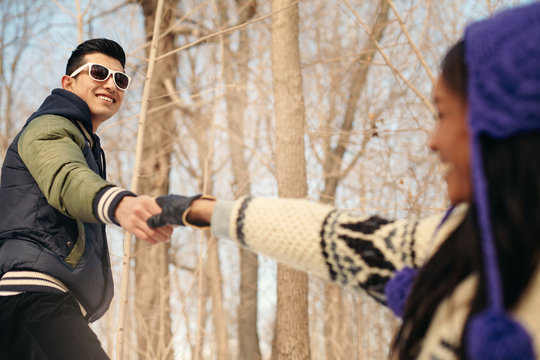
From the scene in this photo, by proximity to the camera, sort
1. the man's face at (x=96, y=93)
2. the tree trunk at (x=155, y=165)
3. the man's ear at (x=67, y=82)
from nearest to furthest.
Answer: the man's face at (x=96, y=93), the man's ear at (x=67, y=82), the tree trunk at (x=155, y=165)

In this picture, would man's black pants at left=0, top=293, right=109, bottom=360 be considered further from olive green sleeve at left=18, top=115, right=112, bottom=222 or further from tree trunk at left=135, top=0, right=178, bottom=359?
tree trunk at left=135, top=0, right=178, bottom=359

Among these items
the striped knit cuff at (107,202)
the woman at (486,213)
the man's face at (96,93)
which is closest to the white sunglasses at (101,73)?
the man's face at (96,93)

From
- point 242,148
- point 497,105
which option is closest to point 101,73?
point 497,105

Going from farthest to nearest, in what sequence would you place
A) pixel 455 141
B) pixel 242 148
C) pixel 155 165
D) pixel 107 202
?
pixel 242 148 → pixel 155 165 → pixel 107 202 → pixel 455 141

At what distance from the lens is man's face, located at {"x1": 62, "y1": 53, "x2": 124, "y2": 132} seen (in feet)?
8.38

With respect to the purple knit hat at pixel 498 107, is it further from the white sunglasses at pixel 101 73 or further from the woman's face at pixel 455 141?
the white sunglasses at pixel 101 73

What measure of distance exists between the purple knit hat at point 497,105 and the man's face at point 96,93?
1.94 meters

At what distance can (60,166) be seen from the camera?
1.97 metres

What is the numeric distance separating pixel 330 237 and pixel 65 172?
3.50 feet

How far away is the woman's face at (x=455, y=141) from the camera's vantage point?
1.12m

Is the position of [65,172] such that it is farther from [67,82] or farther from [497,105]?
[497,105]

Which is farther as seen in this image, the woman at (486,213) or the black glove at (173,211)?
the black glove at (173,211)

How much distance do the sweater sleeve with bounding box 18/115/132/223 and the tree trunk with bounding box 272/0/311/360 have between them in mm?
2952

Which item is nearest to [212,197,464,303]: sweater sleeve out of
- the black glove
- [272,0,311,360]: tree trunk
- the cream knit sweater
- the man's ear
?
the cream knit sweater
